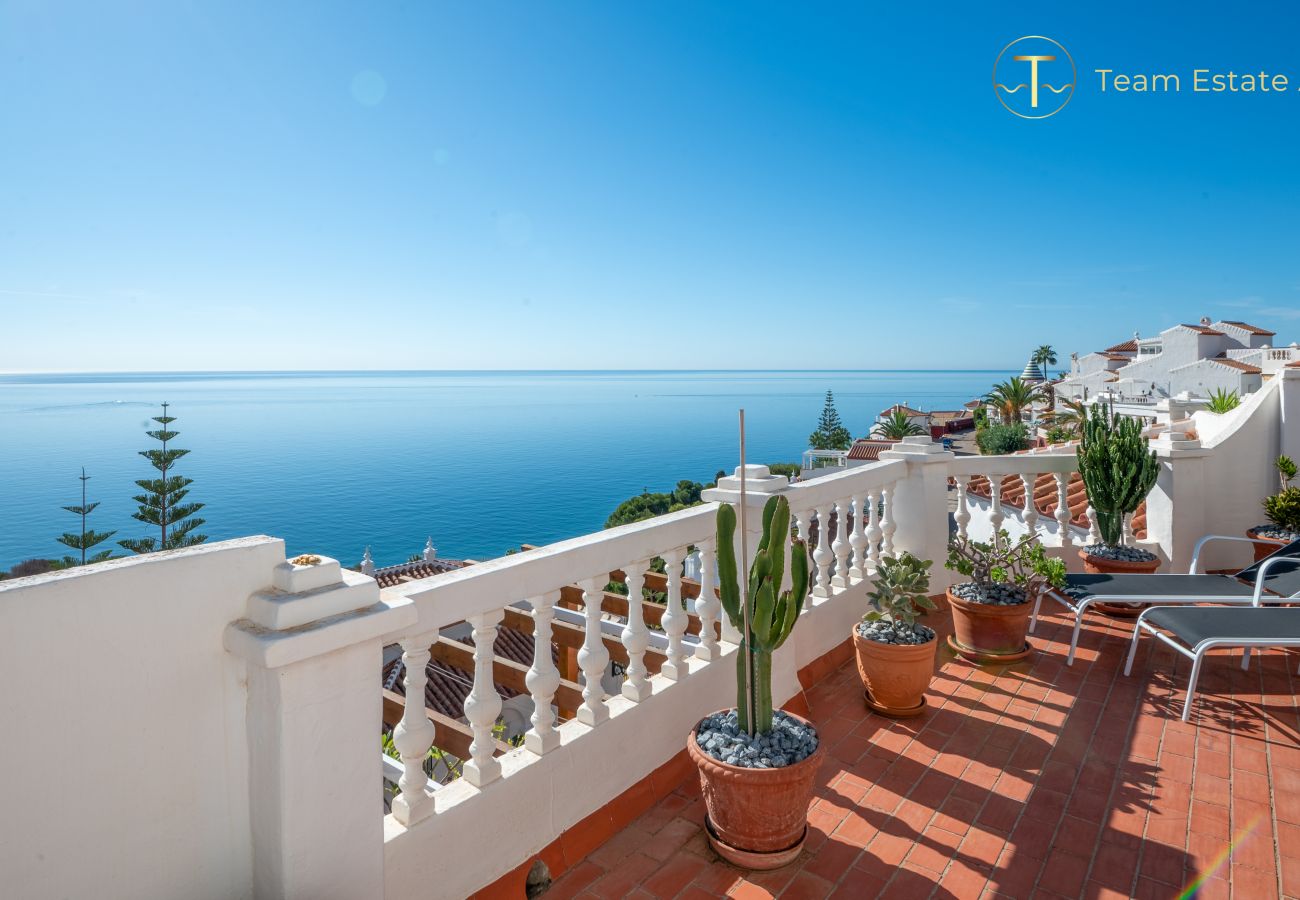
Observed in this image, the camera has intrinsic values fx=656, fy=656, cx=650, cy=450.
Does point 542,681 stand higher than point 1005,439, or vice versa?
point 542,681

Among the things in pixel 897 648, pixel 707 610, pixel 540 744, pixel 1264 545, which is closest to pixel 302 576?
pixel 540 744

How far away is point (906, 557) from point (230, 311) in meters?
106

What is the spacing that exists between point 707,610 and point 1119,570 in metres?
3.82

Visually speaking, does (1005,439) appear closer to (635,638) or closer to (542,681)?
(635,638)

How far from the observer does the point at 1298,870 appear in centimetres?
224

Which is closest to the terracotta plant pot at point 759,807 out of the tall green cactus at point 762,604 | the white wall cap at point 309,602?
the tall green cactus at point 762,604

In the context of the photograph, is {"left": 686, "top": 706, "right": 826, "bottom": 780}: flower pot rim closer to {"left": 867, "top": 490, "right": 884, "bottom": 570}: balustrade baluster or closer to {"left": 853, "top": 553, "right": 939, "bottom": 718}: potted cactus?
Result: {"left": 853, "top": 553, "right": 939, "bottom": 718}: potted cactus

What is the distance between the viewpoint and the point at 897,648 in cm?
333

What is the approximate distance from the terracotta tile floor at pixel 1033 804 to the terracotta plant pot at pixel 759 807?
0.24 ft

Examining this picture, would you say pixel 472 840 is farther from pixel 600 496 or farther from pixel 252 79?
pixel 600 496

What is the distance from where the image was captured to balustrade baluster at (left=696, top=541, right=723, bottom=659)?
309cm

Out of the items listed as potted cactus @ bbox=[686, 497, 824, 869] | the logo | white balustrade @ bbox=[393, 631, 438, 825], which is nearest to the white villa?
the logo

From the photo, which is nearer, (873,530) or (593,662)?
(593,662)

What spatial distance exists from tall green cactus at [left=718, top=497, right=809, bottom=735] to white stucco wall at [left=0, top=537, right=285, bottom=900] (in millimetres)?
1536
